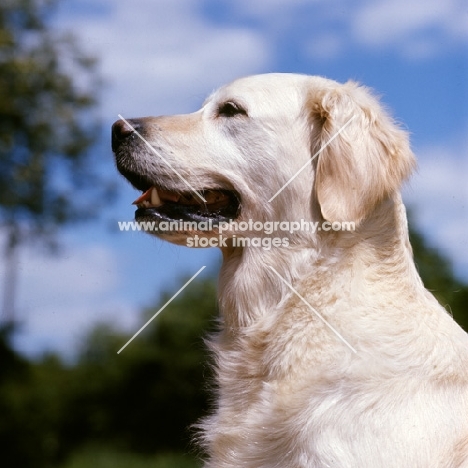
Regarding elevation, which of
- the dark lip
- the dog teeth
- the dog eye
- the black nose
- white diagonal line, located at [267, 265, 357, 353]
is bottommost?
white diagonal line, located at [267, 265, 357, 353]

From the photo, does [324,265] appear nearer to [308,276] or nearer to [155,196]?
[308,276]

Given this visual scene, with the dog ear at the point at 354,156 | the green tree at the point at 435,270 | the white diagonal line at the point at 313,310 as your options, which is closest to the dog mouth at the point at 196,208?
the white diagonal line at the point at 313,310

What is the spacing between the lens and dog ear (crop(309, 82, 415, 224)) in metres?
3.42

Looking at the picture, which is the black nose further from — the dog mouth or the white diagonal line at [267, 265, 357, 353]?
the white diagonal line at [267, 265, 357, 353]

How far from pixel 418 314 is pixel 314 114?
4.00 feet

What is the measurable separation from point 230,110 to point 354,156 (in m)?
0.83

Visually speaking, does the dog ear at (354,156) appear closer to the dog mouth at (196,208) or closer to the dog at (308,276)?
the dog at (308,276)

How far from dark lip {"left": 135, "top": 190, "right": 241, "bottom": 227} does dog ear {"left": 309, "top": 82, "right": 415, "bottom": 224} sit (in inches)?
19.0

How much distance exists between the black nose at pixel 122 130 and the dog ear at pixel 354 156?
37.9 inches

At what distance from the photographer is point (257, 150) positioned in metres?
3.82

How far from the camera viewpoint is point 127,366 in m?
8.80

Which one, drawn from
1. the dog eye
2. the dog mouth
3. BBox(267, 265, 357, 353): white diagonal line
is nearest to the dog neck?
BBox(267, 265, 357, 353): white diagonal line

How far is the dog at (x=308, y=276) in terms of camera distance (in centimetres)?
306

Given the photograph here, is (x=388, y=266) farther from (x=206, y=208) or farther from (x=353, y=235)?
(x=206, y=208)
